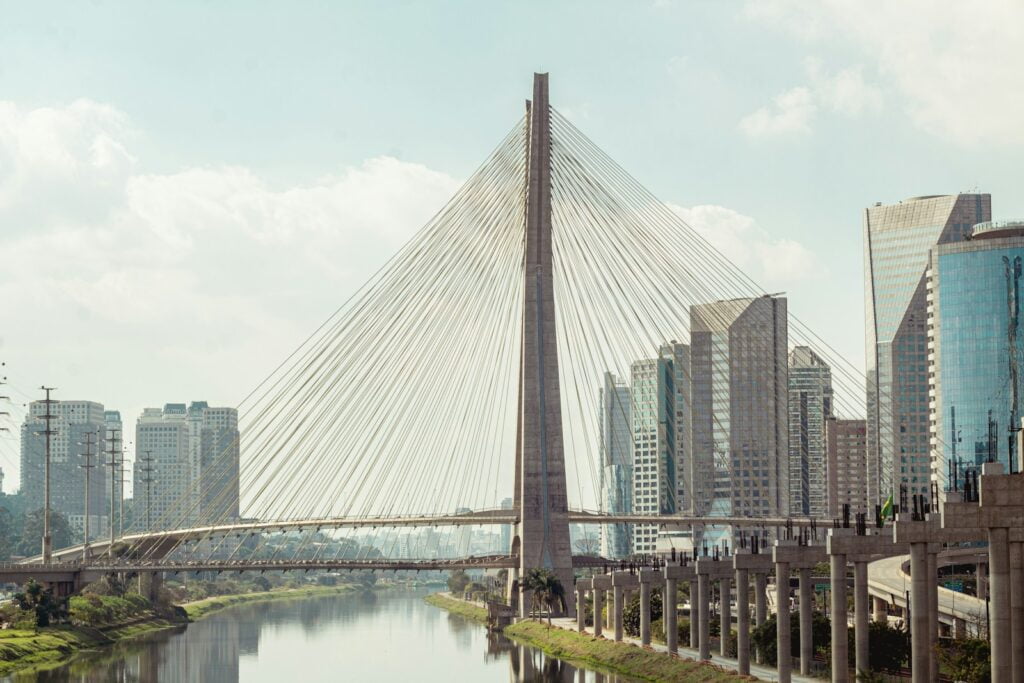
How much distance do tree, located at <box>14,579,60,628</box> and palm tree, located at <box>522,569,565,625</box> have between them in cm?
3334

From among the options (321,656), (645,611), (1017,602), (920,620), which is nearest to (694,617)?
(645,611)

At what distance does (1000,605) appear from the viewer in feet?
146

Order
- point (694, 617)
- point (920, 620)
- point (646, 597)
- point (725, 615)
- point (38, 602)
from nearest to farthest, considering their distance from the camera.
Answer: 1. point (920, 620)
2. point (725, 615)
3. point (694, 617)
4. point (646, 597)
5. point (38, 602)

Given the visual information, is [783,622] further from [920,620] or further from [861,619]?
[920,620]

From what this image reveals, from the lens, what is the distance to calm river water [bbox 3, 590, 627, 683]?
82562mm

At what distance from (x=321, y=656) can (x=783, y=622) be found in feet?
159

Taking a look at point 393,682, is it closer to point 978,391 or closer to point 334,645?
point 334,645

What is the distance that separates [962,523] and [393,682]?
4133cm

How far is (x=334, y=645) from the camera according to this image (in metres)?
110

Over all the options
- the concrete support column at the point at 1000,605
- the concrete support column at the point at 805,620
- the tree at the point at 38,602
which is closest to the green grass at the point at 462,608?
the tree at the point at 38,602

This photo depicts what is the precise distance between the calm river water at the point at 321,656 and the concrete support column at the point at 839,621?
23.4 m

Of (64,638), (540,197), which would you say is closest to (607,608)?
(540,197)

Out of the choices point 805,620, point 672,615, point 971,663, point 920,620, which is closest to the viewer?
point 920,620

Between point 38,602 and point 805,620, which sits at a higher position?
point 805,620
